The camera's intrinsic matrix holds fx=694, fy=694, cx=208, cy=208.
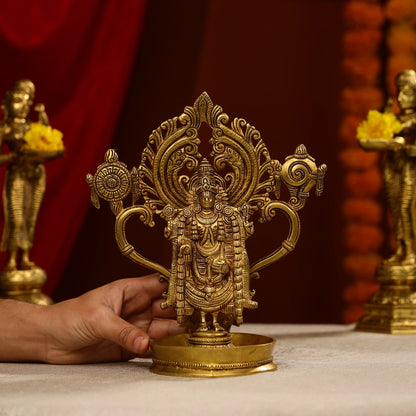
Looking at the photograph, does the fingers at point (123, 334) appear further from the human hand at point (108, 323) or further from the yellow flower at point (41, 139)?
the yellow flower at point (41, 139)

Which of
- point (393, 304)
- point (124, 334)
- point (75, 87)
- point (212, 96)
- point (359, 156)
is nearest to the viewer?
point (124, 334)

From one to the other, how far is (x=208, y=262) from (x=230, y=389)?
0.22m

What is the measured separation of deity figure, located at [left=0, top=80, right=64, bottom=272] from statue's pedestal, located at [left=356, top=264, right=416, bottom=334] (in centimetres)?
76

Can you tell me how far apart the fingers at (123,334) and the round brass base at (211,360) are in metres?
0.03

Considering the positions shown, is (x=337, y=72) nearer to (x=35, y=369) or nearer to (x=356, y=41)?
(x=356, y=41)

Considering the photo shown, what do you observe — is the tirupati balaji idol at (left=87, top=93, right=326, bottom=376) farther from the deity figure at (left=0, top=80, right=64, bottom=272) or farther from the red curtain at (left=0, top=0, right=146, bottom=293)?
the red curtain at (left=0, top=0, right=146, bottom=293)

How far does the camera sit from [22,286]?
1.50 metres

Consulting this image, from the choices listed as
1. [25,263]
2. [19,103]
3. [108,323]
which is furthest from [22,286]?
[108,323]

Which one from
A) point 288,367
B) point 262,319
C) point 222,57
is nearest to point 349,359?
point 288,367

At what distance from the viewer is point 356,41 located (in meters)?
2.24

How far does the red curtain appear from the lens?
199 cm

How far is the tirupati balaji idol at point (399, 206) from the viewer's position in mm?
1491

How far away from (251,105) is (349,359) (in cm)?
123

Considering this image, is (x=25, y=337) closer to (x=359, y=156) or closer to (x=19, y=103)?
(x=19, y=103)
